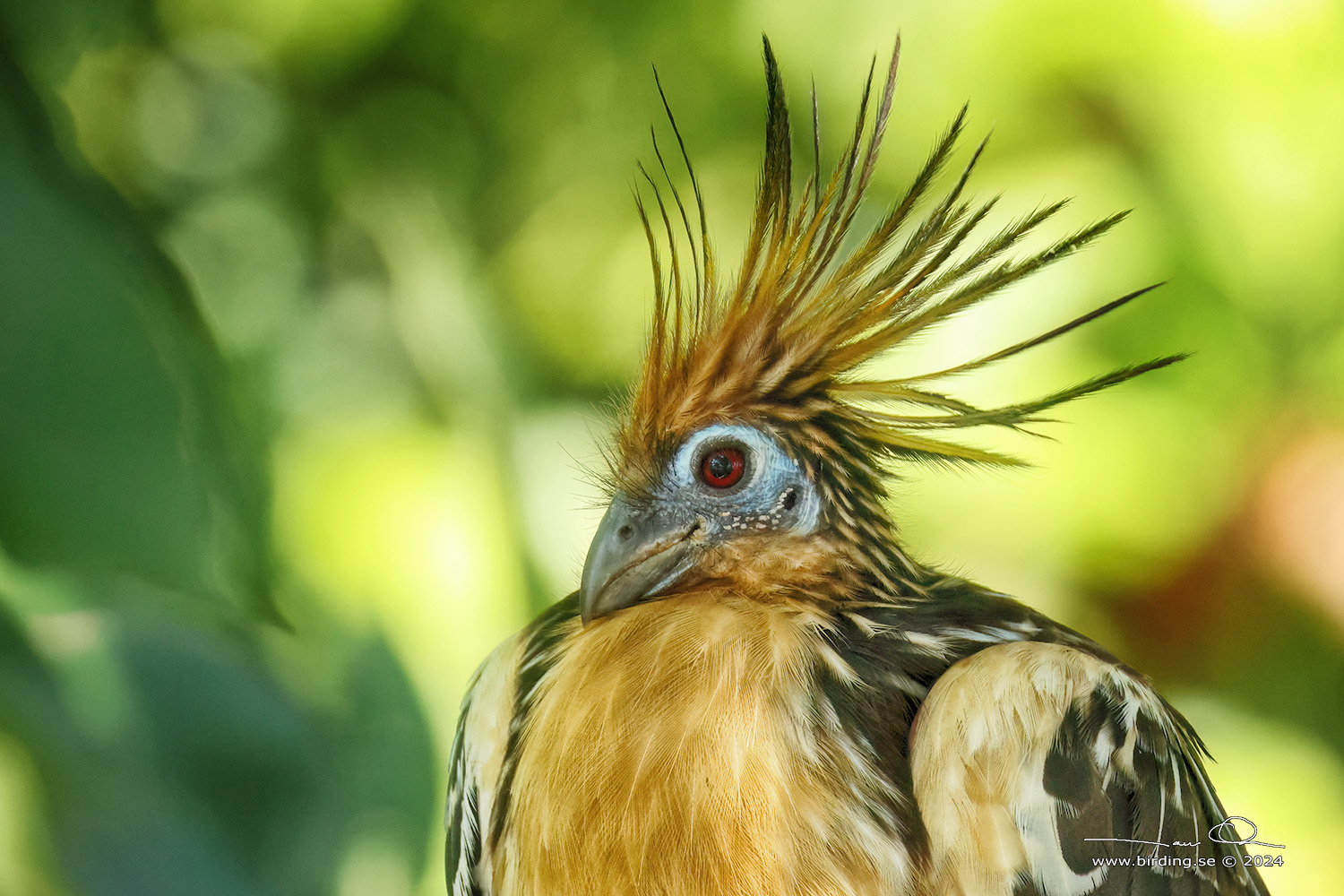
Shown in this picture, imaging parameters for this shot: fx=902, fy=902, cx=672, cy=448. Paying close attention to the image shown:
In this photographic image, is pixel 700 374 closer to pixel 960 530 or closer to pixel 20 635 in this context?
pixel 960 530

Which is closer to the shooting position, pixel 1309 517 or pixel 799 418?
pixel 799 418

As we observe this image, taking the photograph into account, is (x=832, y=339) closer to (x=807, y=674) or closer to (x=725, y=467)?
(x=725, y=467)

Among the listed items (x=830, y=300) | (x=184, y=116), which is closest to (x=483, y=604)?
(x=830, y=300)

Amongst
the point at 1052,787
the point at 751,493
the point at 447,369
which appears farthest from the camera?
the point at 447,369

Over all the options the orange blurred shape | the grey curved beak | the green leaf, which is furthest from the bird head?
the green leaf

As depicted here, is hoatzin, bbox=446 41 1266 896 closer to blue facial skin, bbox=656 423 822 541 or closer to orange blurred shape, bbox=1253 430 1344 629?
blue facial skin, bbox=656 423 822 541

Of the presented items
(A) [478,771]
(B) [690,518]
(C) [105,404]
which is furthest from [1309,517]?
(C) [105,404]
